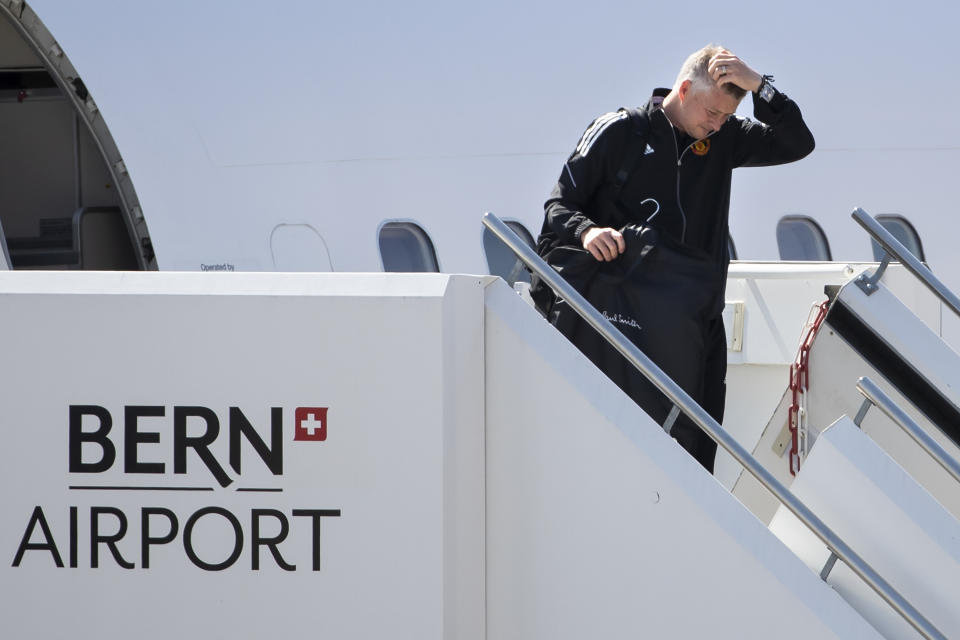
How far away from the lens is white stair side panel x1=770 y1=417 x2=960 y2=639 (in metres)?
2.00

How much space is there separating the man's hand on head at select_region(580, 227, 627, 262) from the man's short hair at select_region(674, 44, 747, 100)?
448mm

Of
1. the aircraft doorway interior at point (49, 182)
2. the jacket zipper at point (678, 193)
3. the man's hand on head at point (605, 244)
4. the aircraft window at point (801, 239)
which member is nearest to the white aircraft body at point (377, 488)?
the man's hand on head at point (605, 244)

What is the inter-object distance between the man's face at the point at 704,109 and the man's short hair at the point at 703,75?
10mm

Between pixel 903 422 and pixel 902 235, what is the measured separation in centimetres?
311

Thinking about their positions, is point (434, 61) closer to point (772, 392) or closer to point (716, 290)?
point (772, 392)

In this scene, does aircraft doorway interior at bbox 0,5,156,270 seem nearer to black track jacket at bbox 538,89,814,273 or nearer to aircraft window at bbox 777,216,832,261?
aircraft window at bbox 777,216,832,261

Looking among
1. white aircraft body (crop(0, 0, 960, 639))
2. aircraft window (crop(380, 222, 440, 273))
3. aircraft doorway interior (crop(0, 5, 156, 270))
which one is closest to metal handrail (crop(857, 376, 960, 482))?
white aircraft body (crop(0, 0, 960, 639))

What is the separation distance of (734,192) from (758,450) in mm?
2346

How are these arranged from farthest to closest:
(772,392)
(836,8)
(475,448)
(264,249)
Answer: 1. (264,249)
2. (836,8)
3. (772,392)
4. (475,448)

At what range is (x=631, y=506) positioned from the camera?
1.97 m

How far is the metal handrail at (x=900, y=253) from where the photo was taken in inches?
97.0

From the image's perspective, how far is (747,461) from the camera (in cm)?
196

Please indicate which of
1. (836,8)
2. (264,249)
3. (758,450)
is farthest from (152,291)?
(836,8)

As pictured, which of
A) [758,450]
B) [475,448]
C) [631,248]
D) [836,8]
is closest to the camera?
[475,448]
